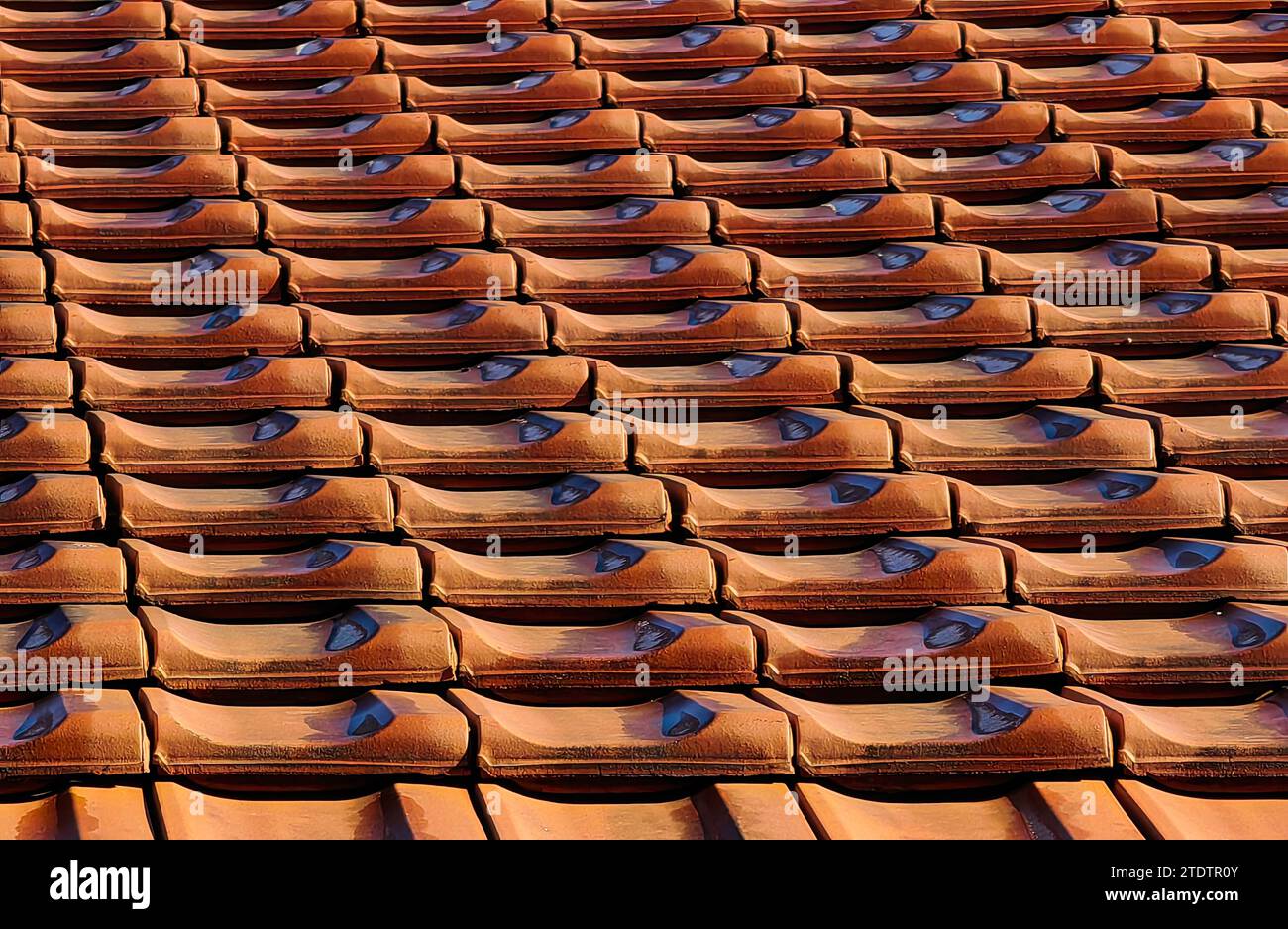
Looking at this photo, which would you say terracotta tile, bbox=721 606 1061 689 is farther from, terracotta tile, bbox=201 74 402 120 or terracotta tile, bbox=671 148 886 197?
terracotta tile, bbox=201 74 402 120

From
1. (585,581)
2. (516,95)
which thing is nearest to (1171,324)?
(585,581)

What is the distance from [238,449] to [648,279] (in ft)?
3.68

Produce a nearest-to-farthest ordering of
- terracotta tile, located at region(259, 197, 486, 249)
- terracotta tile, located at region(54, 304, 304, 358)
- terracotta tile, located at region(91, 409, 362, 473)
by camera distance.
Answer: terracotta tile, located at region(91, 409, 362, 473), terracotta tile, located at region(54, 304, 304, 358), terracotta tile, located at region(259, 197, 486, 249)

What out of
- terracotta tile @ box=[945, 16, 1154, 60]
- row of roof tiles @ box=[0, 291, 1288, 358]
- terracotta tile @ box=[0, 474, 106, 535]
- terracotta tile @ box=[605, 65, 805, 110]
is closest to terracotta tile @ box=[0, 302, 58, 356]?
row of roof tiles @ box=[0, 291, 1288, 358]

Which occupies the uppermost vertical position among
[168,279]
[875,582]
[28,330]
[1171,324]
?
[168,279]

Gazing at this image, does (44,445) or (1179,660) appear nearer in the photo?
(1179,660)

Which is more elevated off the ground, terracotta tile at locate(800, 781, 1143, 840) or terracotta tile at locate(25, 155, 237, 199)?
terracotta tile at locate(25, 155, 237, 199)

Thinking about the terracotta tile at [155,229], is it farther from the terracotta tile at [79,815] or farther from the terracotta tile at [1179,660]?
the terracotta tile at [1179,660]

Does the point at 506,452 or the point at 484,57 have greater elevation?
the point at 484,57

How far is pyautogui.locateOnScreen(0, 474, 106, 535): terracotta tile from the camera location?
9.48 ft

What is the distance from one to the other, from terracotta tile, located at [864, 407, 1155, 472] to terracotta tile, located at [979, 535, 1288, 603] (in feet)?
0.90

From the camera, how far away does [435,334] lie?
3.47 m

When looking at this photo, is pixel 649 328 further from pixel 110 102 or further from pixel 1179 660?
pixel 110 102

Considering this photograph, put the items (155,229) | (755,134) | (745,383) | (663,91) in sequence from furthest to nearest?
(663,91)
(755,134)
(155,229)
(745,383)
